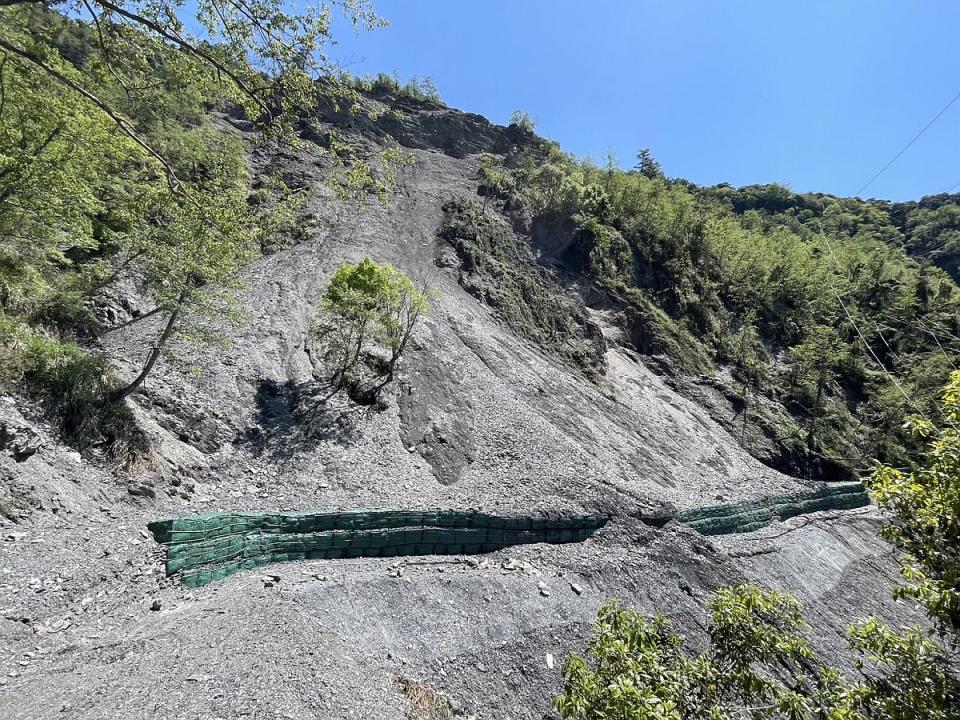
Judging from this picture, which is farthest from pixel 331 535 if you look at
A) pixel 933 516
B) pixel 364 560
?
pixel 933 516

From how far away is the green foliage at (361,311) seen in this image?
1669 centimetres

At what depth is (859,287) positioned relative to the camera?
53031mm

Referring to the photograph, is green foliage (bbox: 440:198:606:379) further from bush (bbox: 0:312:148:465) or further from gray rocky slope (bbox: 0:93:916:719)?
bush (bbox: 0:312:148:465)

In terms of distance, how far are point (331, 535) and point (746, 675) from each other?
8.33 m

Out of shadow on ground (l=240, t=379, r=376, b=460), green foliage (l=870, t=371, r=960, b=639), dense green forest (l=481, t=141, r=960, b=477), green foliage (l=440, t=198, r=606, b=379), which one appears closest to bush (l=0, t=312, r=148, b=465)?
shadow on ground (l=240, t=379, r=376, b=460)

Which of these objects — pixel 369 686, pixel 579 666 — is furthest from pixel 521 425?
pixel 579 666

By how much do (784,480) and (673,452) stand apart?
737cm

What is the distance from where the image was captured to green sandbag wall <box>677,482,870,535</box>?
54.7ft

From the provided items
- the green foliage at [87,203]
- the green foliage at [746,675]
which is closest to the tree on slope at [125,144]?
the green foliage at [87,203]

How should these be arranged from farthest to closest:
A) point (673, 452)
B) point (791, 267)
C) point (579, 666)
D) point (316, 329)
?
point (791, 267) → point (673, 452) → point (316, 329) → point (579, 666)

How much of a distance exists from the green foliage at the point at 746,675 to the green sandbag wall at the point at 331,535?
715 centimetres

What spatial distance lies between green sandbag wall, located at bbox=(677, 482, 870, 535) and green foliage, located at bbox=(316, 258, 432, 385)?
11.7 metres

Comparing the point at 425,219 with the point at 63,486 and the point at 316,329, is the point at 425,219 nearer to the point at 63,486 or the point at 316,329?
the point at 316,329

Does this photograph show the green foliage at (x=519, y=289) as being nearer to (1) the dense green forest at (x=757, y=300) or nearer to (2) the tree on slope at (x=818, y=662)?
(1) the dense green forest at (x=757, y=300)
